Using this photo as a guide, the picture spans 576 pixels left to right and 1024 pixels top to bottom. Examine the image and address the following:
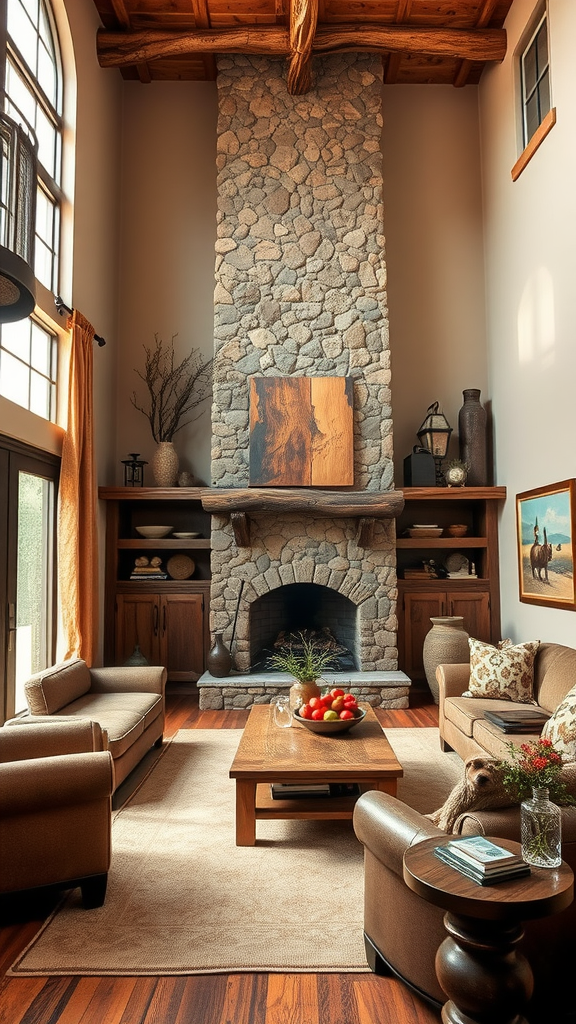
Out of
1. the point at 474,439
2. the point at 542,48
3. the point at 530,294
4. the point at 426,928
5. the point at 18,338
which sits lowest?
the point at 426,928

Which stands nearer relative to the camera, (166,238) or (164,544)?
(164,544)

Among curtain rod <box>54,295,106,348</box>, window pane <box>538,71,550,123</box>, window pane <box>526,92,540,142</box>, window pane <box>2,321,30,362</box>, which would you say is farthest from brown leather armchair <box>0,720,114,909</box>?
window pane <box>526,92,540,142</box>

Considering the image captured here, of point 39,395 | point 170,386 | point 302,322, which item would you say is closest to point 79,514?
point 39,395

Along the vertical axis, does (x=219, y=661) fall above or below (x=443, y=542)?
below

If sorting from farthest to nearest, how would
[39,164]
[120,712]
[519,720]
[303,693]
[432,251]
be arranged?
[432,251]
[39,164]
[120,712]
[303,693]
[519,720]

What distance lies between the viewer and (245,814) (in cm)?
325

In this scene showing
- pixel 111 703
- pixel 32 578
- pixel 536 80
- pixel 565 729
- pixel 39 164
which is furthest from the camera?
pixel 536 80

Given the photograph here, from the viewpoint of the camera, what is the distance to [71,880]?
8.77 ft

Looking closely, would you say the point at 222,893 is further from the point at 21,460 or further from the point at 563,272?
the point at 563,272

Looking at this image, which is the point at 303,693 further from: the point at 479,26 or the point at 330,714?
the point at 479,26

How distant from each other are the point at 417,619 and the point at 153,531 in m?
2.69

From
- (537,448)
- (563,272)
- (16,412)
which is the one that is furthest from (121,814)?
(563,272)

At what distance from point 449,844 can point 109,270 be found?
6.45 meters

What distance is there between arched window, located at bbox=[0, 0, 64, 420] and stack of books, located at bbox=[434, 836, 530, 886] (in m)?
3.86
